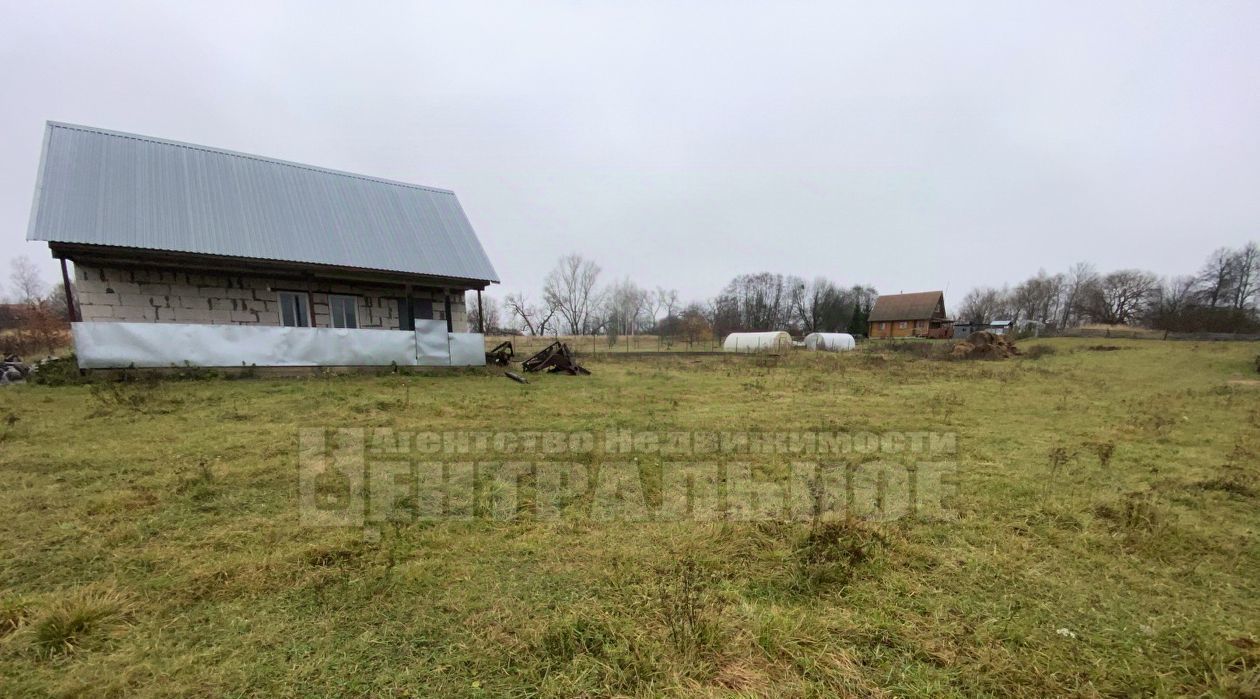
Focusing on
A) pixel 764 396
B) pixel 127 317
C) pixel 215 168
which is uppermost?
pixel 215 168

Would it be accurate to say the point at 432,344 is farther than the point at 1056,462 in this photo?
Yes

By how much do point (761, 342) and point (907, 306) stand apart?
32178 millimetres

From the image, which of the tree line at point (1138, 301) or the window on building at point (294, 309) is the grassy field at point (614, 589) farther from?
the tree line at point (1138, 301)

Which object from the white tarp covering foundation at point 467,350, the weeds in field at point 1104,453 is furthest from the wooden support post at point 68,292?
the weeds in field at point 1104,453

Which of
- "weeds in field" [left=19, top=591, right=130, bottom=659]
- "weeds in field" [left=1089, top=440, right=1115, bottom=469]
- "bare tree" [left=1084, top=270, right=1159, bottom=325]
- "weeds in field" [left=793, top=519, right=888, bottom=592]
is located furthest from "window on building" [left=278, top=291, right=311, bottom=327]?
"bare tree" [left=1084, top=270, right=1159, bottom=325]

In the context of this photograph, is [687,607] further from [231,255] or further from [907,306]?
[907,306]

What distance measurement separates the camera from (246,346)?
10.8 metres

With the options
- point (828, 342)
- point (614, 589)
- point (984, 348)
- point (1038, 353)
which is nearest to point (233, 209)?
point (614, 589)

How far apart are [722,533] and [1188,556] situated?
11.0ft

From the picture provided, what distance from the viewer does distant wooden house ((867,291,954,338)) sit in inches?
1997

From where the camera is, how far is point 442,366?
13680mm

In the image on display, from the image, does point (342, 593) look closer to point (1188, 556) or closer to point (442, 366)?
point (1188, 556)

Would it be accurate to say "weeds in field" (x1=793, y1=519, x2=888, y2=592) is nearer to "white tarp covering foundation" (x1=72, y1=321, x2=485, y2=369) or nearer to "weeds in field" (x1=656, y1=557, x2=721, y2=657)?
"weeds in field" (x1=656, y1=557, x2=721, y2=657)

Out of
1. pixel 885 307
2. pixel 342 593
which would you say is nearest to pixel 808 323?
pixel 885 307
